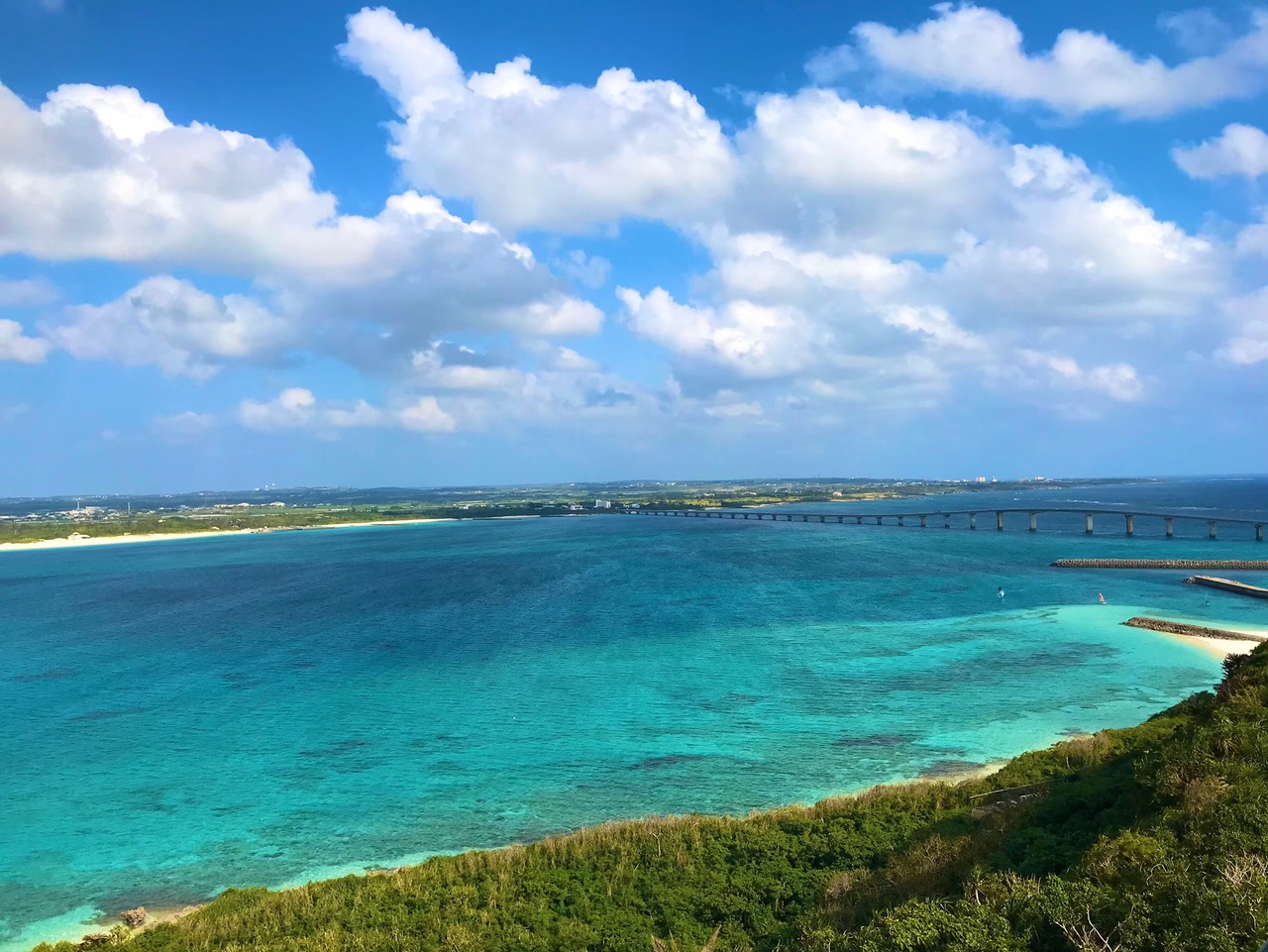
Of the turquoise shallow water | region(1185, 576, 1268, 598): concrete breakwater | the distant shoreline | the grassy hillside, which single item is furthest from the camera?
the distant shoreline

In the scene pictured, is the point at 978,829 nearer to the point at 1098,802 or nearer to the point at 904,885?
the point at 1098,802

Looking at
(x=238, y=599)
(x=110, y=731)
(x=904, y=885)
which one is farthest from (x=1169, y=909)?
(x=238, y=599)

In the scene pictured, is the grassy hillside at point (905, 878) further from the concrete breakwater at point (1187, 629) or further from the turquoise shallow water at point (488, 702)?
the concrete breakwater at point (1187, 629)

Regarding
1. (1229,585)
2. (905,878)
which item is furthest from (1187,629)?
(905,878)

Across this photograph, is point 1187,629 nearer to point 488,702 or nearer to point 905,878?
point 488,702

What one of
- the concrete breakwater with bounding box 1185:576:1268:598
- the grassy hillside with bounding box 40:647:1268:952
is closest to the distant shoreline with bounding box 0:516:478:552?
the concrete breakwater with bounding box 1185:576:1268:598

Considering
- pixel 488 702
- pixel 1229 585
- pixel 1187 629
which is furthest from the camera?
pixel 1229 585

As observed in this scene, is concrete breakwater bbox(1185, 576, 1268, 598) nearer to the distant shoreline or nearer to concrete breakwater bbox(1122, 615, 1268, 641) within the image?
concrete breakwater bbox(1122, 615, 1268, 641)
